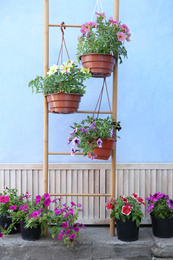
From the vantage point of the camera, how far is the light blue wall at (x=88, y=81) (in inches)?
121

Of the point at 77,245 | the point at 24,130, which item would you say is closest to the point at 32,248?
the point at 77,245

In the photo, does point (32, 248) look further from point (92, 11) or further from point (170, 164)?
point (92, 11)

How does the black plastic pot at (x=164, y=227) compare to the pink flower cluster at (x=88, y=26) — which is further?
the black plastic pot at (x=164, y=227)

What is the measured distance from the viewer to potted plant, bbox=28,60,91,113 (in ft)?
8.33

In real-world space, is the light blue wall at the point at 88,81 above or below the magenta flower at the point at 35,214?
above

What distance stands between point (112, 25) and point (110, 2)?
1.97ft

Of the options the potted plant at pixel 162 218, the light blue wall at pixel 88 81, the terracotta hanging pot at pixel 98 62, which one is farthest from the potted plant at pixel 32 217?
the terracotta hanging pot at pixel 98 62

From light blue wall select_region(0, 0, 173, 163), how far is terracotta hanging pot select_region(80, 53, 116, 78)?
0.50 m

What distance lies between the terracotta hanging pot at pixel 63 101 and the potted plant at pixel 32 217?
73 centimetres

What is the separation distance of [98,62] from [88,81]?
57 cm

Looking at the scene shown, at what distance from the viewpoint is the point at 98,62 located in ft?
8.39

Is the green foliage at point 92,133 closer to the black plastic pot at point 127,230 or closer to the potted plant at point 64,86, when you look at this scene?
the potted plant at point 64,86

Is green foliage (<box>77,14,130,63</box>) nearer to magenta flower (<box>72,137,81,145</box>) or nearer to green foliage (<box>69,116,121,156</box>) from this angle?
green foliage (<box>69,116,121,156</box>)

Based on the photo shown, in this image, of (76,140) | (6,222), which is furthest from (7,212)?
(76,140)
